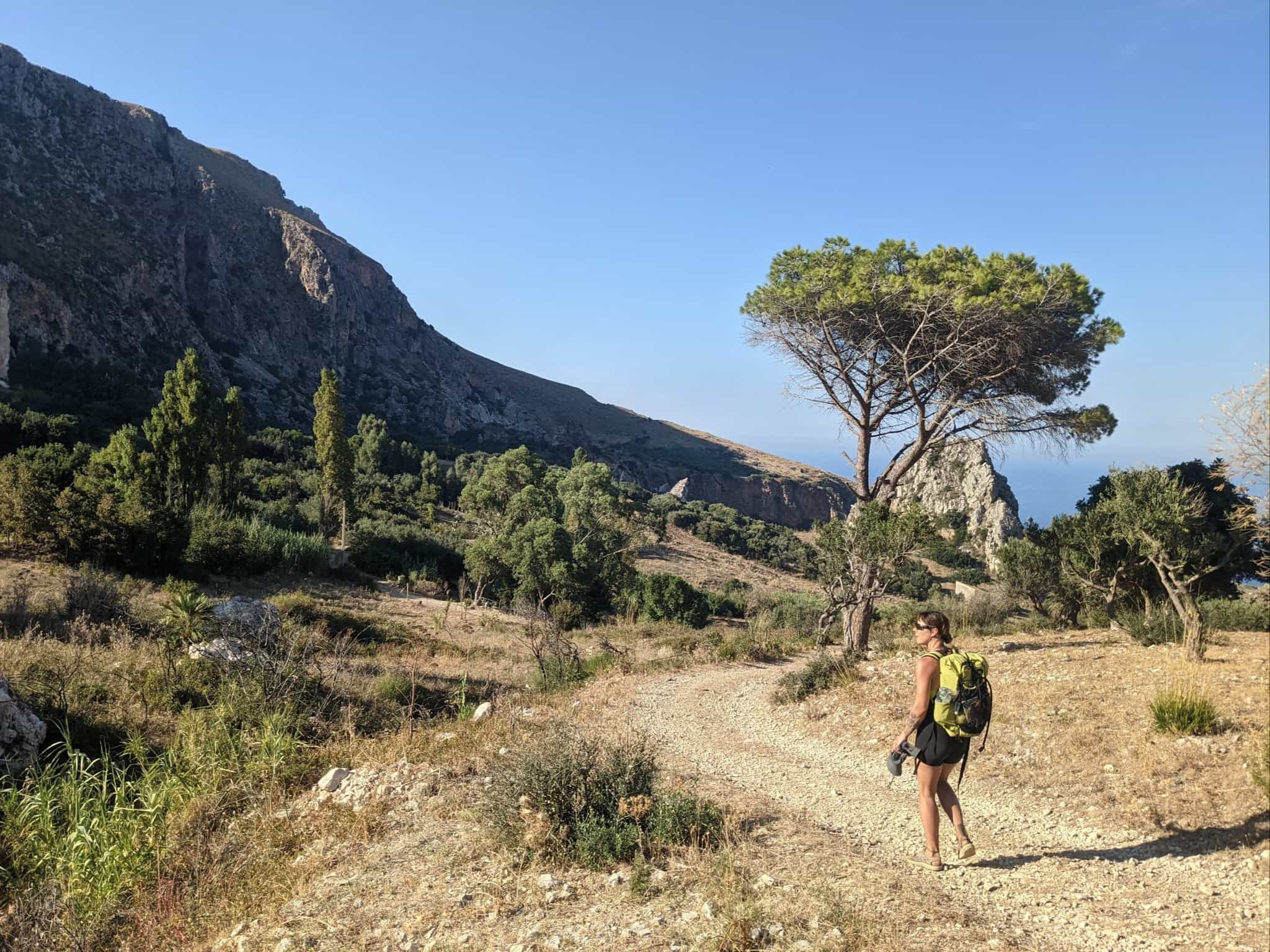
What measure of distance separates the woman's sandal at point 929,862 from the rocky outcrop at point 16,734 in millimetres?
7808

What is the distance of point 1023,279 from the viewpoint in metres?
12.1

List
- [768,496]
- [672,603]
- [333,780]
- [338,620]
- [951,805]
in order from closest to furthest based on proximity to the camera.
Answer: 1. [951,805]
2. [333,780]
3. [338,620]
4. [672,603]
5. [768,496]

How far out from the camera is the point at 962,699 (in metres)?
4.47

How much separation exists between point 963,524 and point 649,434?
6487 centimetres

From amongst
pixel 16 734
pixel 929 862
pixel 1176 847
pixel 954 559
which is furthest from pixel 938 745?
pixel 954 559

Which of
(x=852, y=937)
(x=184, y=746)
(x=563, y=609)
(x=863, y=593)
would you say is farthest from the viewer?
(x=563, y=609)

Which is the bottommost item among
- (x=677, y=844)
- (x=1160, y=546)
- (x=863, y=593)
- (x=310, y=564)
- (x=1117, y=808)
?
(x=310, y=564)

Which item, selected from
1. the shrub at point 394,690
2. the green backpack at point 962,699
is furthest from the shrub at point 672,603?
the green backpack at point 962,699

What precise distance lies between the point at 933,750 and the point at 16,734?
8.33 m

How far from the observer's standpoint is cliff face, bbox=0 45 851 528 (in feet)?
168

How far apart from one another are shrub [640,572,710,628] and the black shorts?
57.7ft

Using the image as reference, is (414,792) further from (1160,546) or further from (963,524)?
(963,524)

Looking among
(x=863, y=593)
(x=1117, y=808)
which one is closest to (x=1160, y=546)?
(x=863, y=593)

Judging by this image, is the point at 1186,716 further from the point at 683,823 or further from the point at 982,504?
the point at 982,504
